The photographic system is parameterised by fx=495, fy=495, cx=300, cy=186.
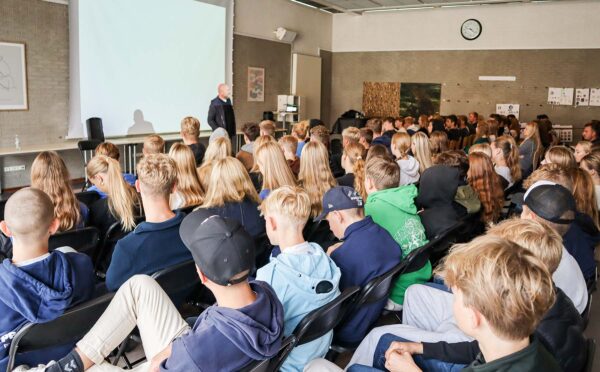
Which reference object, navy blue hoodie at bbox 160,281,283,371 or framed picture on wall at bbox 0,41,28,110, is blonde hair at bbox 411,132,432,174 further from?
framed picture on wall at bbox 0,41,28,110

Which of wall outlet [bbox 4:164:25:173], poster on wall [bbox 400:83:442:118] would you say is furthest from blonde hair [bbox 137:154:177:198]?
poster on wall [bbox 400:83:442:118]

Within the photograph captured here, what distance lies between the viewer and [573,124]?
12438 mm

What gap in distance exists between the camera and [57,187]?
3.23 meters

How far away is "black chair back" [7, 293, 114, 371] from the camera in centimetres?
186

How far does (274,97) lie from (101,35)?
5.57 metres

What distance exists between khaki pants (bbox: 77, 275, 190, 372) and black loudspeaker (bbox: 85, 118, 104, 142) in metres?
6.44

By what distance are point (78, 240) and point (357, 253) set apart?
→ 1660mm

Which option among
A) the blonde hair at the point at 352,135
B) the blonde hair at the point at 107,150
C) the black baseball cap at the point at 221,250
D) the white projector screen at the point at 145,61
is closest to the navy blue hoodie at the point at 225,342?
the black baseball cap at the point at 221,250

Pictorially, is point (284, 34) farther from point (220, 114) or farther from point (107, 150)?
point (107, 150)

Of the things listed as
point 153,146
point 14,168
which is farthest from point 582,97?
point 14,168

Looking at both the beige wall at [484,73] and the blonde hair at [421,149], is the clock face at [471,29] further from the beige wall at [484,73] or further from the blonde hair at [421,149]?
the blonde hair at [421,149]

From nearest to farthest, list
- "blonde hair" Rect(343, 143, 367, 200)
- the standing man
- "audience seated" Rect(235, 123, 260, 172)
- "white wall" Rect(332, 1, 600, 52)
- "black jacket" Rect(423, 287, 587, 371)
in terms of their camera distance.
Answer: "black jacket" Rect(423, 287, 587, 371), "blonde hair" Rect(343, 143, 367, 200), "audience seated" Rect(235, 123, 260, 172), the standing man, "white wall" Rect(332, 1, 600, 52)

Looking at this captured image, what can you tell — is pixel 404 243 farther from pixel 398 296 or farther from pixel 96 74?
pixel 96 74

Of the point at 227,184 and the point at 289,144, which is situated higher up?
the point at 289,144
